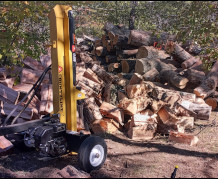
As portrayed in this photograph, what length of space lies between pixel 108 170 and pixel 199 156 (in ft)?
6.19

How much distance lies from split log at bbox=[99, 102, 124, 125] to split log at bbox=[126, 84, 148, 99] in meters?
0.52

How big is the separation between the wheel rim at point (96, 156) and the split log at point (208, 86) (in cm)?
411

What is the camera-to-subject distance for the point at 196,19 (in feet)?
17.9

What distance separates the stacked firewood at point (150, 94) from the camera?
6117 mm

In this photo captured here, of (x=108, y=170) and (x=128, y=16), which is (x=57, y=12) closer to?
(x=108, y=170)

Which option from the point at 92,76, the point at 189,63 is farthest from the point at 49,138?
the point at 189,63

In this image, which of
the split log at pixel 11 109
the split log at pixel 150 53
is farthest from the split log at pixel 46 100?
the split log at pixel 150 53

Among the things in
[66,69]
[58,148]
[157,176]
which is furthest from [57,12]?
[157,176]

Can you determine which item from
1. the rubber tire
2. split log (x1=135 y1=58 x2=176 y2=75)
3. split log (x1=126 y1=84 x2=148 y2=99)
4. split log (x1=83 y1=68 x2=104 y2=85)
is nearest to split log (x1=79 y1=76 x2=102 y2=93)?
split log (x1=83 y1=68 x2=104 y2=85)

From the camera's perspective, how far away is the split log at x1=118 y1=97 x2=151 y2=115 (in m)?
6.26

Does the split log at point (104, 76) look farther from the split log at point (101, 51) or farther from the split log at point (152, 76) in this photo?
the split log at point (101, 51)

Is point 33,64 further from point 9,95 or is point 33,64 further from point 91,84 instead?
point 91,84

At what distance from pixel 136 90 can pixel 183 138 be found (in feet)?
5.50

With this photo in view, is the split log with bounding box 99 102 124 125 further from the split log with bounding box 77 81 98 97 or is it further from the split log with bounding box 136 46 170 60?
the split log with bounding box 136 46 170 60
